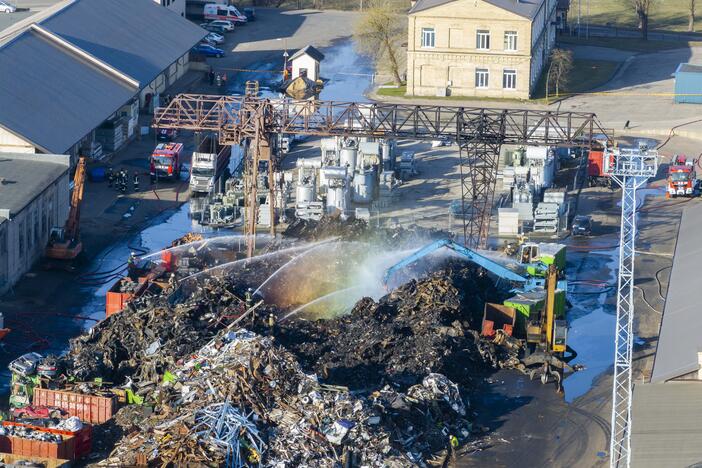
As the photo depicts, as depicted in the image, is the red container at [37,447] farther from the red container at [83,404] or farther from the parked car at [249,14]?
the parked car at [249,14]

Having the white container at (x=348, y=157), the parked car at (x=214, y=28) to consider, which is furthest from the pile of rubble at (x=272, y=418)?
the parked car at (x=214, y=28)

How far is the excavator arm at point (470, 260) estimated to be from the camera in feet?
184

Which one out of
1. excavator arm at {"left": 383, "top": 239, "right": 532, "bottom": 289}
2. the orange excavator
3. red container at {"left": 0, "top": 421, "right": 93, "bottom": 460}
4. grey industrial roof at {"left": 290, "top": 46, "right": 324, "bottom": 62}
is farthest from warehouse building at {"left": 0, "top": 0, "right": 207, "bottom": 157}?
red container at {"left": 0, "top": 421, "right": 93, "bottom": 460}

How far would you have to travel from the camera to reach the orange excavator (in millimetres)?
62656

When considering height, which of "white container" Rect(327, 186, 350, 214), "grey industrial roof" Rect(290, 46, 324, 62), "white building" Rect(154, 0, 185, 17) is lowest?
"white container" Rect(327, 186, 350, 214)

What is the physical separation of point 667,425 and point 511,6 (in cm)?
6175

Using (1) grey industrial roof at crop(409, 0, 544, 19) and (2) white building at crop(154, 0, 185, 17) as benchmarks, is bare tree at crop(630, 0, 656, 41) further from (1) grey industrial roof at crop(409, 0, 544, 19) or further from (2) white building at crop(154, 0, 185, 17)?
(2) white building at crop(154, 0, 185, 17)

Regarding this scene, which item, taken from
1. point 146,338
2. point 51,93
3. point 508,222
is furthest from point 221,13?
point 146,338

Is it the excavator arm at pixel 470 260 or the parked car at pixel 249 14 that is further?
the parked car at pixel 249 14

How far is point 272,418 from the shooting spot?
43500 millimetres

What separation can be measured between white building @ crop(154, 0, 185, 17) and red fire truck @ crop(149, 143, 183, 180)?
31.3 meters

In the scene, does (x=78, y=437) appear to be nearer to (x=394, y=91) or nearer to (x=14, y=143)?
(x=14, y=143)

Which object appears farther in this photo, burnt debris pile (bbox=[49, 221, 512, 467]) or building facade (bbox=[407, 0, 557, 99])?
building facade (bbox=[407, 0, 557, 99])

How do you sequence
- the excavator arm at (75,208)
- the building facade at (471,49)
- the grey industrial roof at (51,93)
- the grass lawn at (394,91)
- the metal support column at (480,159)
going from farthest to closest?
the grass lawn at (394,91)
the building facade at (471,49)
the grey industrial roof at (51,93)
the metal support column at (480,159)
the excavator arm at (75,208)
